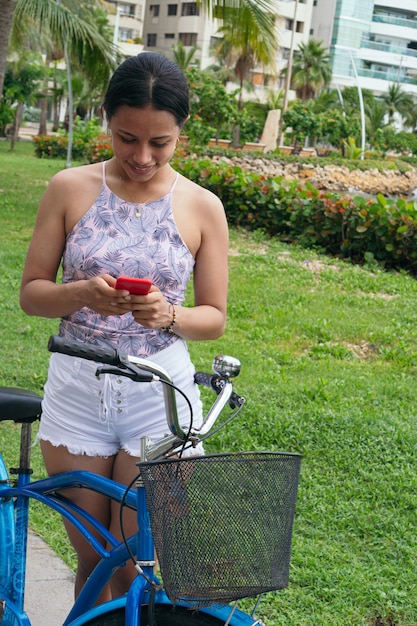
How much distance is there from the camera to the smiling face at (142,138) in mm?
2076

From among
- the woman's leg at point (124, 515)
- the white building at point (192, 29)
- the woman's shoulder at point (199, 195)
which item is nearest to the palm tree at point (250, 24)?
the woman's shoulder at point (199, 195)

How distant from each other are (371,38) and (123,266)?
3132 inches

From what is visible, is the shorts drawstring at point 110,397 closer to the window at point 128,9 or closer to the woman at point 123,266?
the woman at point 123,266

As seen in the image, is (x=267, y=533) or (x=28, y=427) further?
(x=28, y=427)

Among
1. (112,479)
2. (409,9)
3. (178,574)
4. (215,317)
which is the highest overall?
(409,9)

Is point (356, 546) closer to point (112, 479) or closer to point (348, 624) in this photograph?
point (348, 624)

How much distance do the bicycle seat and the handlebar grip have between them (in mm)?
791

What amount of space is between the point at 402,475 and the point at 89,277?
2.76 metres

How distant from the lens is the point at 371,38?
251ft

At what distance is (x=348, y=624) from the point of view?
3.23m

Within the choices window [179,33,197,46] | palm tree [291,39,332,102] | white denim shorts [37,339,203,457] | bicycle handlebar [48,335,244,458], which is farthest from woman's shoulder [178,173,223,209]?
window [179,33,197,46]

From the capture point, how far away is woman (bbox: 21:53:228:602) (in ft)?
6.93

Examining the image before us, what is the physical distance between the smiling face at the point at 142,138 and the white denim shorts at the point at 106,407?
1.55 feet

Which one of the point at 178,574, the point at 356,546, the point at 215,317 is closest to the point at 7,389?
the point at 215,317
